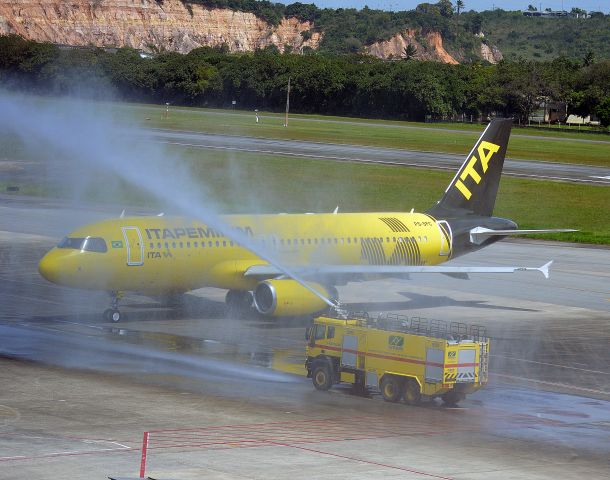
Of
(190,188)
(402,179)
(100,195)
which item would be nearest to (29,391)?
(190,188)

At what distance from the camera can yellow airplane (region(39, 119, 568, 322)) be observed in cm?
4841

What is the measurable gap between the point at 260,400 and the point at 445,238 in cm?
2546

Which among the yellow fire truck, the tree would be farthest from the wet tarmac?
the tree

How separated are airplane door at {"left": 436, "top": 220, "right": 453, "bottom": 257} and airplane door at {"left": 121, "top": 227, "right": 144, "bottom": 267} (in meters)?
17.4

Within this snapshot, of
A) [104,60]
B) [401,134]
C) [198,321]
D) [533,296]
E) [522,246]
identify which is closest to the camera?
[198,321]

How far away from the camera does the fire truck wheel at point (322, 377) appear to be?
3809 centimetres

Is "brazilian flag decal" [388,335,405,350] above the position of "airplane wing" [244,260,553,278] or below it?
above

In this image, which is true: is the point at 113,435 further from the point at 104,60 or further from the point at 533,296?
the point at 104,60

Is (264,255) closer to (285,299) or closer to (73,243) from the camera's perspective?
(285,299)

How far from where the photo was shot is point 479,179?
61875 millimetres

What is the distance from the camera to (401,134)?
16575 centimetres

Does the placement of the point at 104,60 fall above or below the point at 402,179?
above

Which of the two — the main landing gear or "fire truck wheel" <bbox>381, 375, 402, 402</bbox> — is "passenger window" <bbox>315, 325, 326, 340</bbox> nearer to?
"fire truck wheel" <bbox>381, 375, 402, 402</bbox>

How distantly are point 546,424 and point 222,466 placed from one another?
1152 cm
